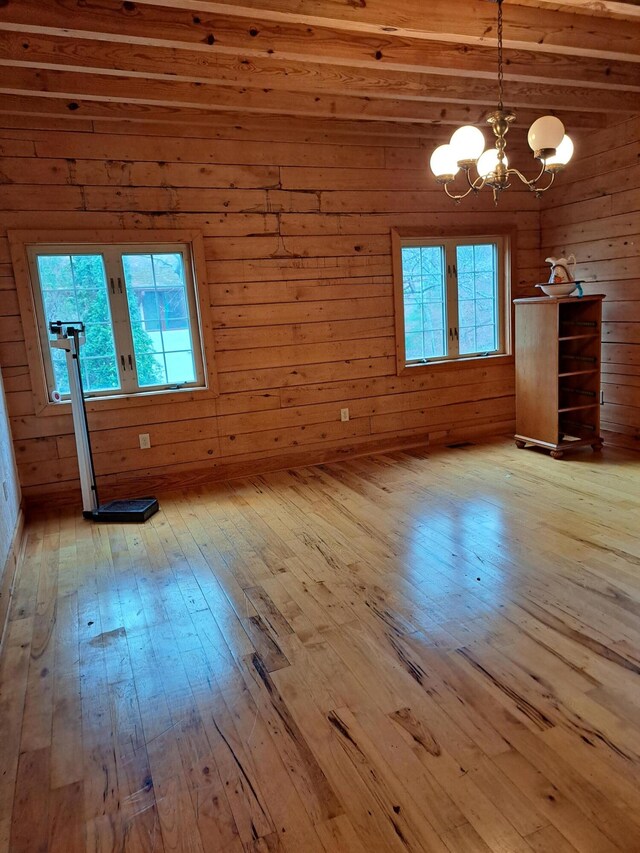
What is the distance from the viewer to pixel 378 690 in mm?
1986

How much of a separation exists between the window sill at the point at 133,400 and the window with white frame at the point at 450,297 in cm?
182

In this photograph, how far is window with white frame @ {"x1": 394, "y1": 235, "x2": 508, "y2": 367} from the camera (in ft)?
16.6

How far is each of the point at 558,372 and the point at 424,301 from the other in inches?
52.1

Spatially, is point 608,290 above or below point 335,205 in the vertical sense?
below

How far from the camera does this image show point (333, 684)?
204 cm

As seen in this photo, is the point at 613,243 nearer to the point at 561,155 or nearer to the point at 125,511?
the point at 561,155

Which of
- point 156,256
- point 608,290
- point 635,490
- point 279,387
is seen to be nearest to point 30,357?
point 156,256

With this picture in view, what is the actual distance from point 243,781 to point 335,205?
4.15m

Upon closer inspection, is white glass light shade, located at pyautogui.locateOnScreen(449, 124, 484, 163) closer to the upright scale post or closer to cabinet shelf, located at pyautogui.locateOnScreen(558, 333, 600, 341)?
cabinet shelf, located at pyautogui.locateOnScreen(558, 333, 600, 341)

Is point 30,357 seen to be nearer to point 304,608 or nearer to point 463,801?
point 304,608

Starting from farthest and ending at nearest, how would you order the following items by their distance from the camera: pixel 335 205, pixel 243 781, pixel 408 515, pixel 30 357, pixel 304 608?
pixel 335 205
pixel 30 357
pixel 408 515
pixel 304 608
pixel 243 781

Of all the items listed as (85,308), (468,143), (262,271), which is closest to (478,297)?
(262,271)

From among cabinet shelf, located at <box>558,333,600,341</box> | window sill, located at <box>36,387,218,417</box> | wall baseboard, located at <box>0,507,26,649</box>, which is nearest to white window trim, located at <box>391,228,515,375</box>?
cabinet shelf, located at <box>558,333,600,341</box>

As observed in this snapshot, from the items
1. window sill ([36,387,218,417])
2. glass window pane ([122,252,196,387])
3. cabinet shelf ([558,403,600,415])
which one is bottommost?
cabinet shelf ([558,403,600,415])
